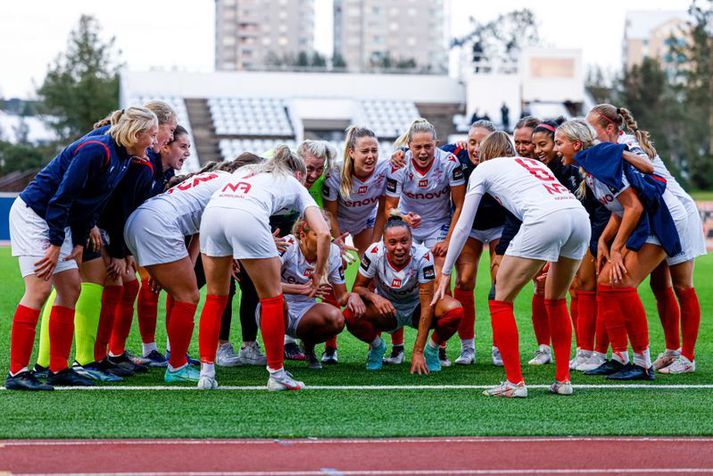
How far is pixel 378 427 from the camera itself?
591 centimetres

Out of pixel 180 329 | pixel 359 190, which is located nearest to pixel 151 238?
pixel 180 329

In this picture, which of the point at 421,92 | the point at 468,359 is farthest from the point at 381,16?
the point at 468,359

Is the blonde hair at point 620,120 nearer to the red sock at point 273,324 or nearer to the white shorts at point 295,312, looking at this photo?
the white shorts at point 295,312

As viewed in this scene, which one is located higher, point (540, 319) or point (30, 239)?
point (30, 239)

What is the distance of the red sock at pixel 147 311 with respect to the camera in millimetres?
8492

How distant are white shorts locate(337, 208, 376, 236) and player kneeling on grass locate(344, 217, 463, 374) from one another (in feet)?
3.49

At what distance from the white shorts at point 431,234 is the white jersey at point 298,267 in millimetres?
944

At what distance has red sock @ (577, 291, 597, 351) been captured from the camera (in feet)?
28.5

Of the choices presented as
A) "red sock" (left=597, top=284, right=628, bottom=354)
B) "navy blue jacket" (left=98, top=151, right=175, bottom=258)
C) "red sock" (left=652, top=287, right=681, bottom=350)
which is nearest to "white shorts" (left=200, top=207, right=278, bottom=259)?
"navy blue jacket" (left=98, top=151, right=175, bottom=258)

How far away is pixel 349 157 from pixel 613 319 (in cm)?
245

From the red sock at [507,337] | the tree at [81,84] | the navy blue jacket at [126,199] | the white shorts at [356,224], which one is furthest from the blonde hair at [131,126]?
the tree at [81,84]

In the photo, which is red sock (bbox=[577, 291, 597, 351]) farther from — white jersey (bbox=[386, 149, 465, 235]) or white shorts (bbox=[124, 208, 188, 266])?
white shorts (bbox=[124, 208, 188, 266])

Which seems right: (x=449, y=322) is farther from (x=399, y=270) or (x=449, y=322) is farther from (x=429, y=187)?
(x=429, y=187)

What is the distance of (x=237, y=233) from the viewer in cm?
688
